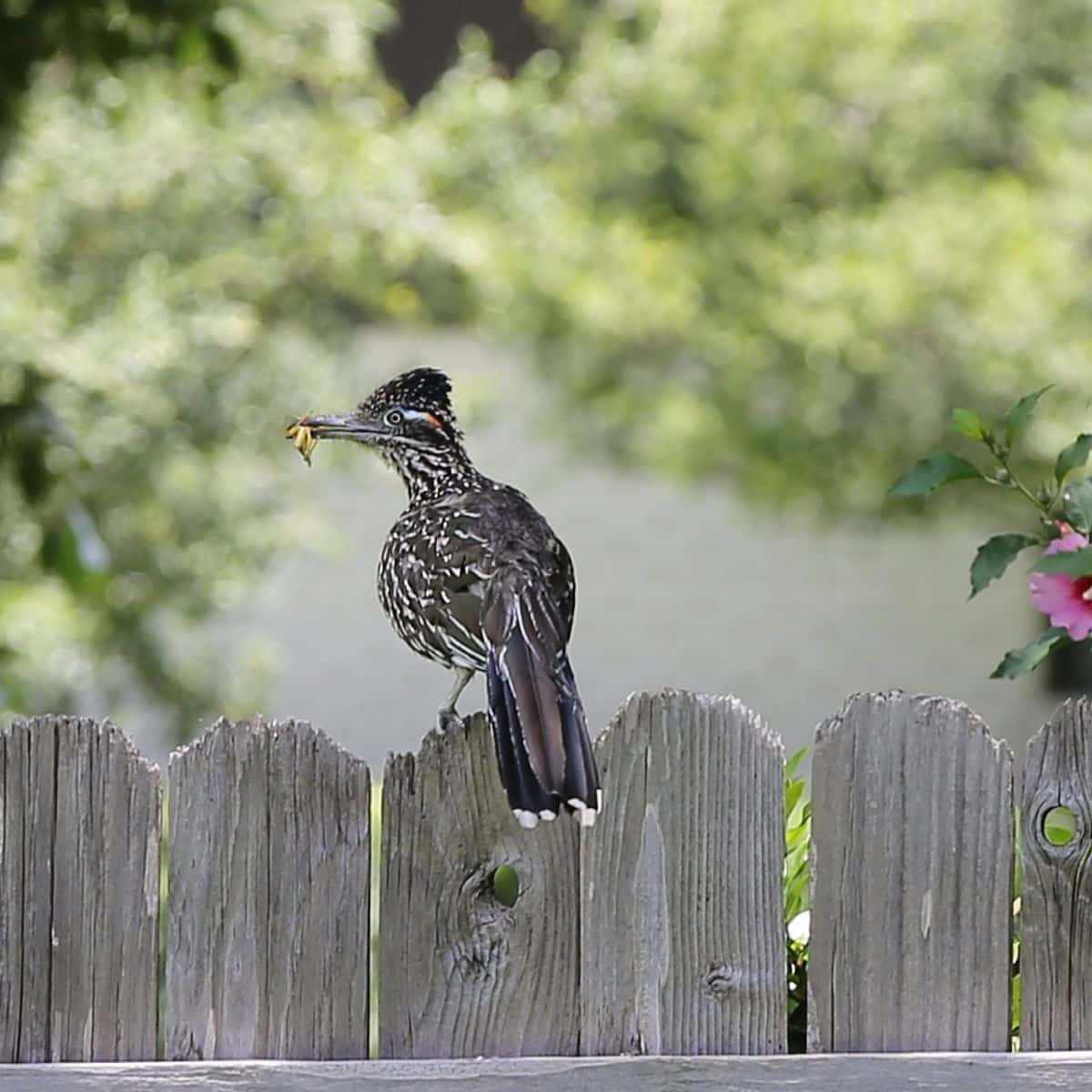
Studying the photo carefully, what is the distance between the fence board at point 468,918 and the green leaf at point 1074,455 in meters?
0.83

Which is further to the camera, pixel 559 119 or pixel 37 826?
pixel 559 119

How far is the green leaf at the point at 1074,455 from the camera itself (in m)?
2.50

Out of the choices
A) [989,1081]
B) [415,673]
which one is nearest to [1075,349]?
[415,673]

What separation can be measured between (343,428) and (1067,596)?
1091 millimetres

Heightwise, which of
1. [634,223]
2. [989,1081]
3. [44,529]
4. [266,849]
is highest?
[634,223]

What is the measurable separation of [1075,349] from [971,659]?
4.94 metres

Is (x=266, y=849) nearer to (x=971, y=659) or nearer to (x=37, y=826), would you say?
(x=37, y=826)

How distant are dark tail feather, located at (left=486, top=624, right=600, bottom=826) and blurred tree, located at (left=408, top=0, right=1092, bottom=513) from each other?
706 cm

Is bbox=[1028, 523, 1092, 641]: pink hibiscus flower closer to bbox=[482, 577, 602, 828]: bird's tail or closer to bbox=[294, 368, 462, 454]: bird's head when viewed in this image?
bbox=[482, 577, 602, 828]: bird's tail

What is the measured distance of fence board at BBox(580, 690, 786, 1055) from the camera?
2432 millimetres

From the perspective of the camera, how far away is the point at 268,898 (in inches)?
96.3

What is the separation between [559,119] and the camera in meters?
10.3

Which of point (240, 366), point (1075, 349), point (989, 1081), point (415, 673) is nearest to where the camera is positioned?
point (989, 1081)

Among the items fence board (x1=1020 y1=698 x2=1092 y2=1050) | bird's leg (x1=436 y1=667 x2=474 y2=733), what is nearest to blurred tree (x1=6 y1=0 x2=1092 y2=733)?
bird's leg (x1=436 y1=667 x2=474 y2=733)
